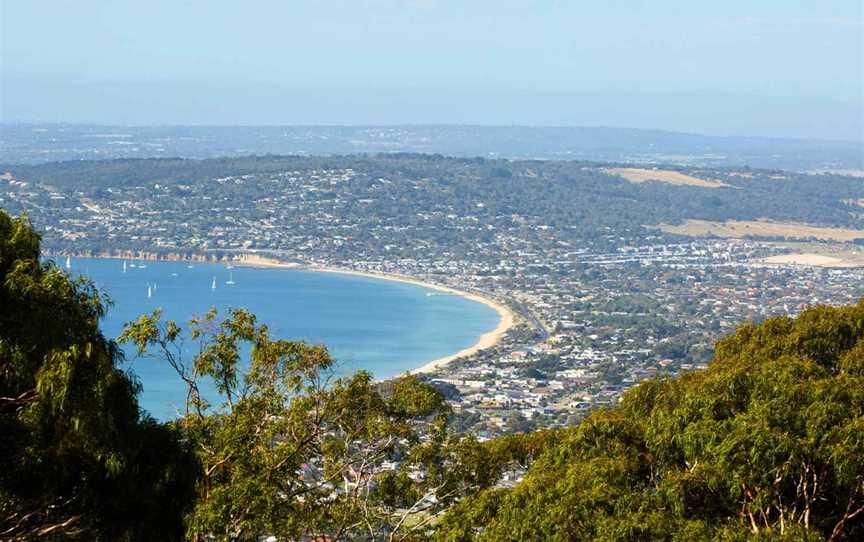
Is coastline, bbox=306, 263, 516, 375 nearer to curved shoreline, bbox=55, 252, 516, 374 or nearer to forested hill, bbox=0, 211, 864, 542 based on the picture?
curved shoreline, bbox=55, 252, 516, 374

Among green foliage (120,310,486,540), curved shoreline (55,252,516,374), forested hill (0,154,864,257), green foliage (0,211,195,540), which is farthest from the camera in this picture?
forested hill (0,154,864,257)

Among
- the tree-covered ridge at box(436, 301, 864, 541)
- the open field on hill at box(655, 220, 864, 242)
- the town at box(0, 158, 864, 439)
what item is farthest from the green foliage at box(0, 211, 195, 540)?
the open field on hill at box(655, 220, 864, 242)

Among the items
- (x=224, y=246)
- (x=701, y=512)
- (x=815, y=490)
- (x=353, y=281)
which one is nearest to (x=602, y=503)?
(x=701, y=512)

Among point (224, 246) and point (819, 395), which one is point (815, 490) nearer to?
point (819, 395)

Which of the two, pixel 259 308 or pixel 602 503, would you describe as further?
pixel 259 308

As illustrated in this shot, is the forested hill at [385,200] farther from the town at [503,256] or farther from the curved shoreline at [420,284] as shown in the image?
the curved shoreline at [420,284]

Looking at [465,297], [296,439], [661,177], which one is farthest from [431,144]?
[296,439]

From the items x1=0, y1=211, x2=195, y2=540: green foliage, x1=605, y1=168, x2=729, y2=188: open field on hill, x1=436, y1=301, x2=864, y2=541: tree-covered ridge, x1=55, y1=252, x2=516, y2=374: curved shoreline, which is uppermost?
x1=0, y1=211, x2=195, y2=540: green foliage
